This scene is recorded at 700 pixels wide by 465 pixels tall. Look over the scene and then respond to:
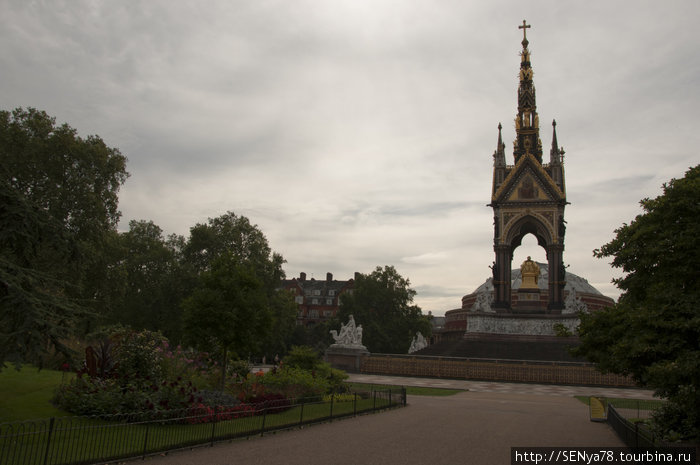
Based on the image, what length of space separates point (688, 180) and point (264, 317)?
1276cm

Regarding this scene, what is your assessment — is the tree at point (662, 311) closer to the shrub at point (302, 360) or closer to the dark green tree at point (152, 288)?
the shrub at point (302, 360)

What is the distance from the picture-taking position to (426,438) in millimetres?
14156

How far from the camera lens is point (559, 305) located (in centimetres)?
4644

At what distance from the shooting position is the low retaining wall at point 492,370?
34594mm

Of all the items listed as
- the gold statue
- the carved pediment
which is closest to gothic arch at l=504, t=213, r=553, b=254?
the carved pediment

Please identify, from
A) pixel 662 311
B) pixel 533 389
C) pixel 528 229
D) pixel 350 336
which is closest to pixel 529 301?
pixel 528 229

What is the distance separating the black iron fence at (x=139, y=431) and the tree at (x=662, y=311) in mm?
8173

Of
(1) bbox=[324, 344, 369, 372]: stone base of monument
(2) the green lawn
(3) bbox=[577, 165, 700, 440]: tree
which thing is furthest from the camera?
(1) bbox=[324, 344, 369, 372]: stone base of monument

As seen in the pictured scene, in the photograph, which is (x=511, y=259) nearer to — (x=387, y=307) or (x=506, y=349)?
(x=506, y=349)

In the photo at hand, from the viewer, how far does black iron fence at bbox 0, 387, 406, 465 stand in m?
9.47

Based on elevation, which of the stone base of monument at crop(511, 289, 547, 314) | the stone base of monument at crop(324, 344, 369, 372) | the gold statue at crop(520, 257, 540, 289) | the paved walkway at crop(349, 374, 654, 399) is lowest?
the paved walkway at crop(349, 374, 654, 399)

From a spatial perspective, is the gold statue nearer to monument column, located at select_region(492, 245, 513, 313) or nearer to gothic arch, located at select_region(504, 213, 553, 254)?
gothic arch, located at select_region(504, 213, 553, 254)

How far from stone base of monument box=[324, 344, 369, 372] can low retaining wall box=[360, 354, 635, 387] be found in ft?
1.47

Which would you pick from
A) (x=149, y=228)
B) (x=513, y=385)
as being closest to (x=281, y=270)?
(x=149, y=228)
